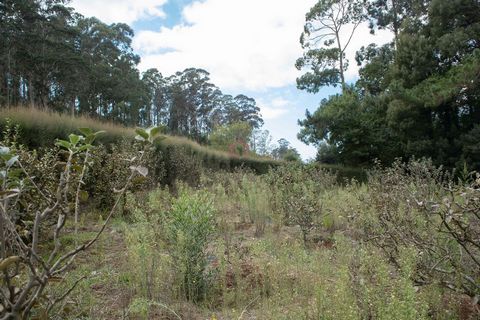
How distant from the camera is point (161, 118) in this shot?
49.1m

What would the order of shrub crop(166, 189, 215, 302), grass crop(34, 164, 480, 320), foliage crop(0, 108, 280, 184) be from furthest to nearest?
foliage crop(0, 108, 280, 184), shrub crop(166, 189, 215, 302), grass crop(34, 164, 480, 320)

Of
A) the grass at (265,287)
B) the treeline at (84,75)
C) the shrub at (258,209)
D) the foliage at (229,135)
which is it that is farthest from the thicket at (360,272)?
the foliage at (229,135)

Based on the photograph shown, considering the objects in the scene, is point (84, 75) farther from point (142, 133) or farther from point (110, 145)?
point (142, 133)

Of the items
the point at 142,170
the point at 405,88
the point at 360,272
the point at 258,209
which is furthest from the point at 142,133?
the point at 405,88

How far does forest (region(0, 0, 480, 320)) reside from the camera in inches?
74.9

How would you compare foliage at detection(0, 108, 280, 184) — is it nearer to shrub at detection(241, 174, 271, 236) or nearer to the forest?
the forest

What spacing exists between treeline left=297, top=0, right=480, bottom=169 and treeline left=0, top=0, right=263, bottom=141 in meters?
11.2

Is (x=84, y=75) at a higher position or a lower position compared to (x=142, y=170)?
higher

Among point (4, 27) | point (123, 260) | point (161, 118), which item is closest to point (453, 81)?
point (123, 260)

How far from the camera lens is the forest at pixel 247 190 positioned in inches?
74.9

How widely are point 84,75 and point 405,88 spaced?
22.7 m

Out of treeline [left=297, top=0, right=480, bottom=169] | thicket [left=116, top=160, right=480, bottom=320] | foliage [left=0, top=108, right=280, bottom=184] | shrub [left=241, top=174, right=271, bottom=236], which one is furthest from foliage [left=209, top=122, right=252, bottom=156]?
thicket [left=116, top=160, right=480, bottom=320]

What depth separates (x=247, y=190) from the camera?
6.01 metres

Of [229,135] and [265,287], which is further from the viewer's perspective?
[229,135]
